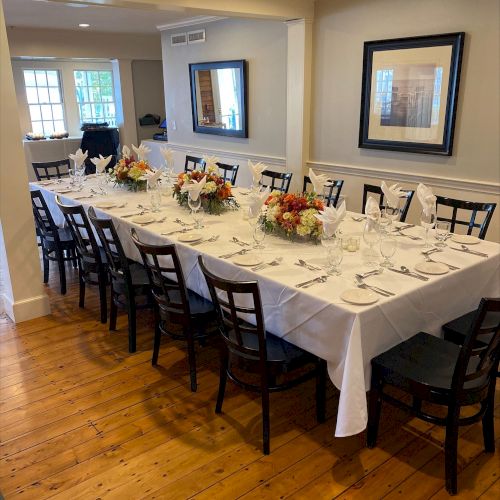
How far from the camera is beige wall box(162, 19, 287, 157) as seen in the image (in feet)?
19.5

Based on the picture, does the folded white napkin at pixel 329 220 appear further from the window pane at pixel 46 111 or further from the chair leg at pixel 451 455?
the window pane at pixel 46 111

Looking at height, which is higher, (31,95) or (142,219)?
(31,95)

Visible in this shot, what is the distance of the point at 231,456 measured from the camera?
2.40 metres

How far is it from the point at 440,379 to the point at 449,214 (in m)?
2.71

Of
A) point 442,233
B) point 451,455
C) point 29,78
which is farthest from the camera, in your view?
point 29,78

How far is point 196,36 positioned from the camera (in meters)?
7.07

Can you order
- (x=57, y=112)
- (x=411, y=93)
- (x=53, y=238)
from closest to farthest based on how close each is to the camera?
(x=53, y=238)
(x=411, y=93)
(x=57, y=112)

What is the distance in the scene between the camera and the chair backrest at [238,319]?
218 centimetres

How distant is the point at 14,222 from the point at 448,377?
3.18m

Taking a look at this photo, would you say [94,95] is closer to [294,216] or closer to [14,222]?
[14,222]

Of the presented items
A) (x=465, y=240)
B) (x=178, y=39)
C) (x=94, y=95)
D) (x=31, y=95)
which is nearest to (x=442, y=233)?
(x=465, y=240)

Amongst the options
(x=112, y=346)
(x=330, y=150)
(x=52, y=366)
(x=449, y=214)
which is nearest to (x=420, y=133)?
(x=449, y=214)

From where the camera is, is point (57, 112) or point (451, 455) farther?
point (57, 112)

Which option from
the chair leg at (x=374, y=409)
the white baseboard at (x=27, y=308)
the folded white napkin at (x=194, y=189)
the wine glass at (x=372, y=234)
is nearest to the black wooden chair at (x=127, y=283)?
the folded white napkin at (x=194, y=189)
